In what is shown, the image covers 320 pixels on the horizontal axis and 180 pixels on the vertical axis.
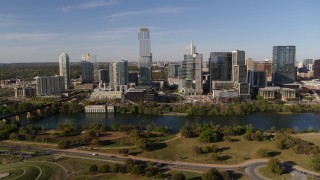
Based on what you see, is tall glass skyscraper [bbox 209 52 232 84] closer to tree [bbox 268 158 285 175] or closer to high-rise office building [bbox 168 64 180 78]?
high-rise office building [bbox 168 64 180 78]

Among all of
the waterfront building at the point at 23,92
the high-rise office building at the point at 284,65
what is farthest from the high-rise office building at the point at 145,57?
the high-rise office building at the point at 284,65

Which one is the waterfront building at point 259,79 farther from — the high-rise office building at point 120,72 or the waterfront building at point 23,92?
the waterfront building at point 23,92

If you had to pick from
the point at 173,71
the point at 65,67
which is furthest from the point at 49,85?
the point at 173,71

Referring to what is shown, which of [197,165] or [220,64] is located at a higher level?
[220,64]

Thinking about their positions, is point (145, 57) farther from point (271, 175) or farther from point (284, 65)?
point (271, 175)

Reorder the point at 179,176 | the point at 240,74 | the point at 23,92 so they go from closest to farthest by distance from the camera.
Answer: the point at 179,176 < the point at 240,74 < the point at 23,92

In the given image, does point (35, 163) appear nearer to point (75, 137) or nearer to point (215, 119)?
point (75, 137)

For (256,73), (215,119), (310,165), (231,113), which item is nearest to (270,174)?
(310,165)
